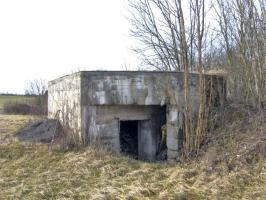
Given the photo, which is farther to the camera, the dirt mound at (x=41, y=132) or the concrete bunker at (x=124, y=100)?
the dirt mound at (x=41, y=132)

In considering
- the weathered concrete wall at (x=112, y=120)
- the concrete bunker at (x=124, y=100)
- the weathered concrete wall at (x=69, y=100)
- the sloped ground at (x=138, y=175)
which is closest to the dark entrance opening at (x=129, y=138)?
the weathered concrete wall at (x=112, y=120)

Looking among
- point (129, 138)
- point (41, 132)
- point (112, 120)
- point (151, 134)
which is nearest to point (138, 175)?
point (112, 120)

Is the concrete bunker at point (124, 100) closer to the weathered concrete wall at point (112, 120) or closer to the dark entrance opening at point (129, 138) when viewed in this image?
the weathered concrete wall at point (112, 120)

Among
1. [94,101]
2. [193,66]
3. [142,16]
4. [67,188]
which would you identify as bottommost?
[67,188]

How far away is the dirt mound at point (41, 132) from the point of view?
8.66 m

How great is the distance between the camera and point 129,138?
378 inches

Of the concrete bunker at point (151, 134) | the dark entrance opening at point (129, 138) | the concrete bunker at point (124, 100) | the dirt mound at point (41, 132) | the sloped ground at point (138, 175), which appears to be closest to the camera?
the sloped ground at point (138, 175)

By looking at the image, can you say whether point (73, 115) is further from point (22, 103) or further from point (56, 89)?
point (22, 103)

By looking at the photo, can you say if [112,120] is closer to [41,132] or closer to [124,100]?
[124,100]

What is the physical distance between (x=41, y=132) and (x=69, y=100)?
1.40m

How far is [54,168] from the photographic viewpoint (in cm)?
659

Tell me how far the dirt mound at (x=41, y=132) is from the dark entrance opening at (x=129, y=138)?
5.15ft

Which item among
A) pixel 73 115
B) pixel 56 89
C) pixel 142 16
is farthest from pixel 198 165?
pixel 142 16

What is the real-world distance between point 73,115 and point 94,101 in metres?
0.78
